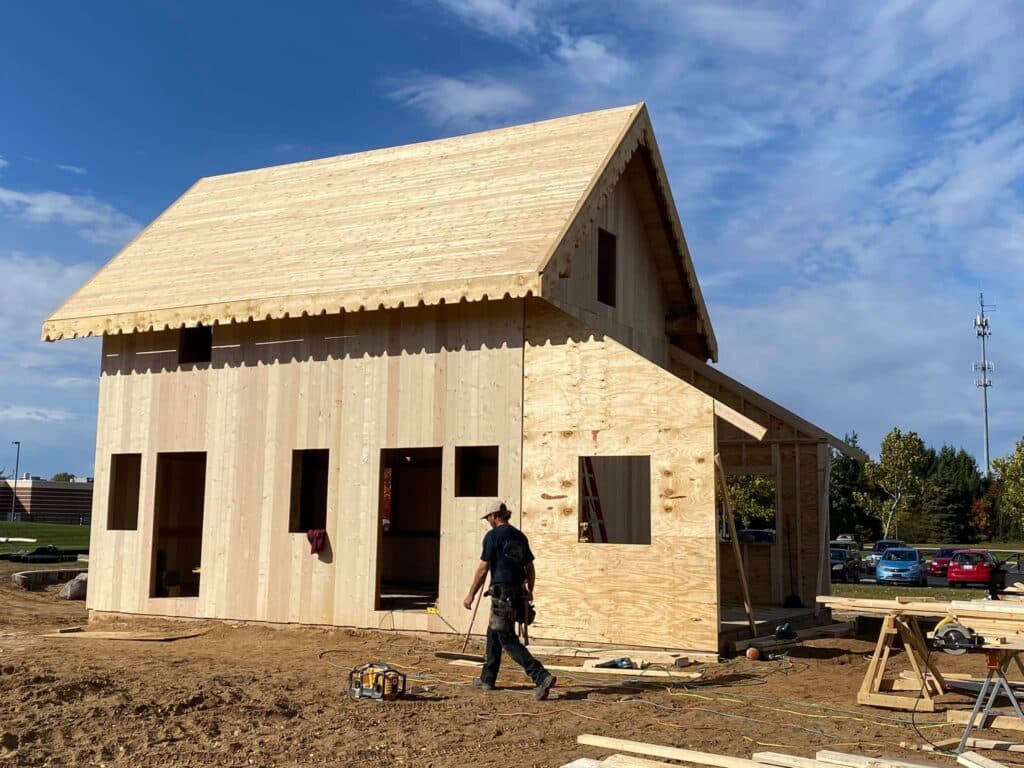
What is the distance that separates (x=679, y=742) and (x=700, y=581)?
A: 415cm

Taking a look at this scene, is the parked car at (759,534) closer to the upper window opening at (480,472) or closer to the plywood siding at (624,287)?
the plywood siding at (624,287)

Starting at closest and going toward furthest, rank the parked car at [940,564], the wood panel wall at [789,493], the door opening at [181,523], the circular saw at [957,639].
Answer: the circular saw at [957,639] → the wood panel wall at [789,493] → the door opening at [181,523] → the parked car at [940,564]

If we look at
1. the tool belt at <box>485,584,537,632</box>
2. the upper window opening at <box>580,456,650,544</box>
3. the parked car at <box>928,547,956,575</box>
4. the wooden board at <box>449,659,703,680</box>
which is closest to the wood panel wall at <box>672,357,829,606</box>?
the upper window opening at <box>580,456,650,544</box>

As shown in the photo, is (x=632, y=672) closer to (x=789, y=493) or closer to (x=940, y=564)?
(x=789, y=493)

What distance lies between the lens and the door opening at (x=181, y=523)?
17297mm

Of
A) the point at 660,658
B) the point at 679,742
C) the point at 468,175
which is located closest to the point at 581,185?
the point at 468,175

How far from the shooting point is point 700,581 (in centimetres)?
1181

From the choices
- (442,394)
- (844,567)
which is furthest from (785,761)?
(844,567)

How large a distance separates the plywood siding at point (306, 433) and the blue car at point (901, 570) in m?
23.6

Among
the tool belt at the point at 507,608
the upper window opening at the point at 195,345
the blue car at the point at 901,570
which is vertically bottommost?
the blue car at the point at 901,570

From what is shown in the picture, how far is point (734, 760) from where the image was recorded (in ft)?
22.1

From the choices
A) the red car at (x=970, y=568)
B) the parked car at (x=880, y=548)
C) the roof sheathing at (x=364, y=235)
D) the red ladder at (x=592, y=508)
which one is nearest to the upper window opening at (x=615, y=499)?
the red ladder at (x=592, y=508)

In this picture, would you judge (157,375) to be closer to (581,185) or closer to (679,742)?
(581,185)

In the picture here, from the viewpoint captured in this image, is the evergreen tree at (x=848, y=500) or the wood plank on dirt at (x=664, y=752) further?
the evergreen tree at (x=848, y=500)
